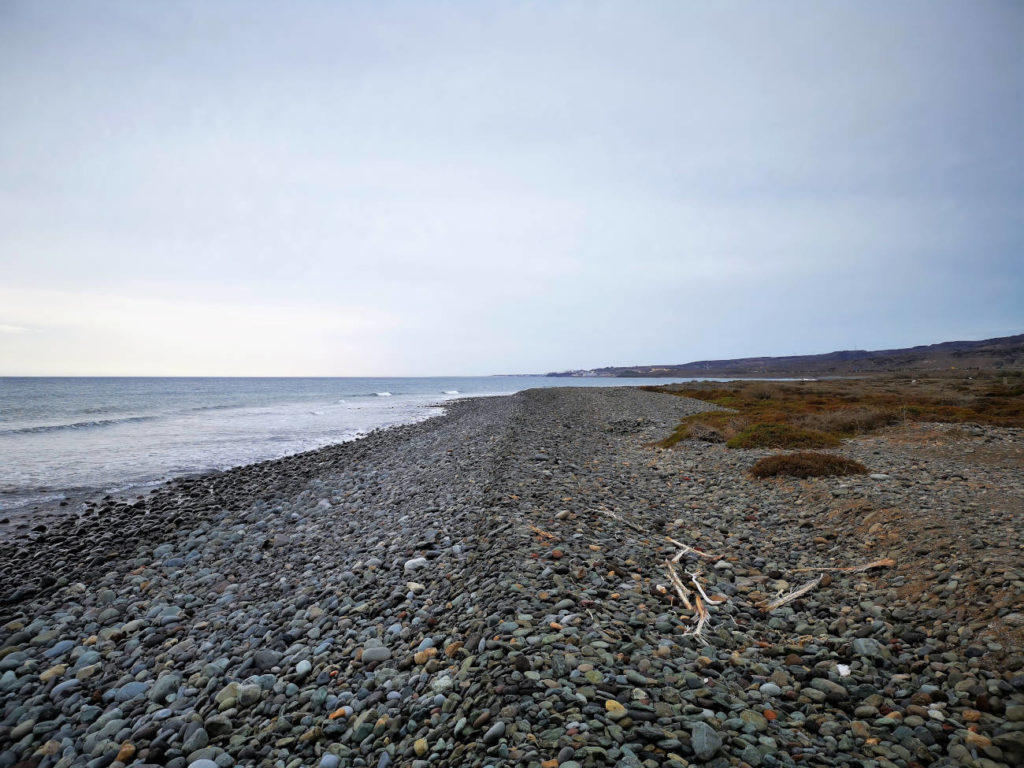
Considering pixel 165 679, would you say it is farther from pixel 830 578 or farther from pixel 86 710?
pixel 830 578

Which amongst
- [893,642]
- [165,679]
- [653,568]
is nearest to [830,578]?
[893,642]

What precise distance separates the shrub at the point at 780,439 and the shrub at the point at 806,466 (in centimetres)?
335

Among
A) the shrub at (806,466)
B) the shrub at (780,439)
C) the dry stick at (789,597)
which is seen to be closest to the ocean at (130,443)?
the dry stick at (789,597)

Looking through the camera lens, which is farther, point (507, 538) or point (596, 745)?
point (507, 538)

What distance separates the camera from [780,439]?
1627 centimetres

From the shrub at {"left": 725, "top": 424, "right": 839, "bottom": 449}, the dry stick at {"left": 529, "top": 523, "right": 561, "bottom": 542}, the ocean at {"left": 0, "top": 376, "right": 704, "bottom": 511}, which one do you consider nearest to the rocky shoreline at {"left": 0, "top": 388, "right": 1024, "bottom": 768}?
the dry stick at {"left": 529, "top": 523, "right": 561, "bottom": 542}

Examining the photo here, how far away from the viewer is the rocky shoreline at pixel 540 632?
3.88 metres

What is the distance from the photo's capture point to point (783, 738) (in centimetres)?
373

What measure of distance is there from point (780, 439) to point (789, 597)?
11.5 meters

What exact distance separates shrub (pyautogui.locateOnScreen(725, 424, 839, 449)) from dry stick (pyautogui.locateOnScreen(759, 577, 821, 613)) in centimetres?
1049

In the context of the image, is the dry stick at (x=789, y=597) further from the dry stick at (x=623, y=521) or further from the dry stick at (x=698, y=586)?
the dry stick at (x=623, y=521)

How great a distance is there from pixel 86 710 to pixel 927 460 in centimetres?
1843

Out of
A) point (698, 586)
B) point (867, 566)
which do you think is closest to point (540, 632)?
point (698, 586)

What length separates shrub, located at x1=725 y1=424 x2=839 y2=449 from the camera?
1598 cm
